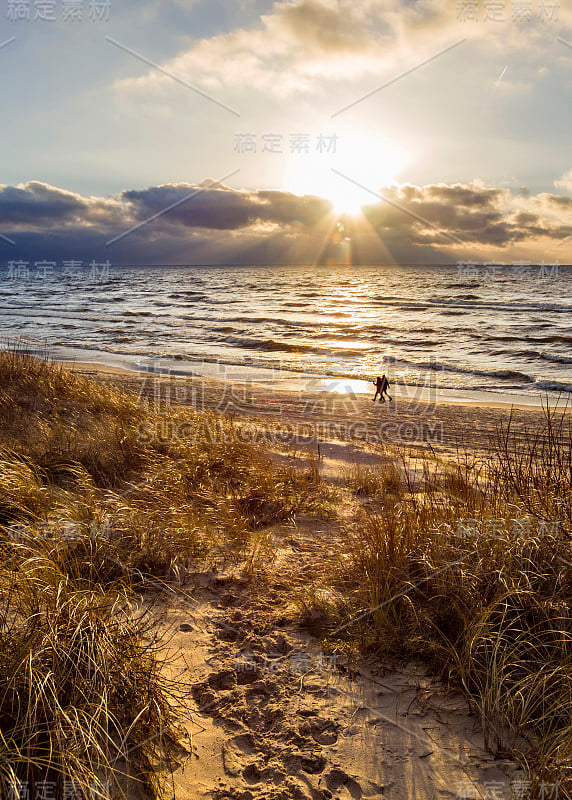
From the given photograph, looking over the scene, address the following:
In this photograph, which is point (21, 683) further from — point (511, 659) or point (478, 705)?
point (511, 659)

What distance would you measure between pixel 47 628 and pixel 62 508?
1.88m

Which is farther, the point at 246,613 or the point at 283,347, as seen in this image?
the point at 283,347

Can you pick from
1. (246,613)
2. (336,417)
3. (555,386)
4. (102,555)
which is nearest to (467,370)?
(555,386)

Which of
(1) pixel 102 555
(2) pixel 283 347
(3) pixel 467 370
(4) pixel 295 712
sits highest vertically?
(2) pixel 283 347

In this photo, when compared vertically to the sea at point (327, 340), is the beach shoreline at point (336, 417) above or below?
below

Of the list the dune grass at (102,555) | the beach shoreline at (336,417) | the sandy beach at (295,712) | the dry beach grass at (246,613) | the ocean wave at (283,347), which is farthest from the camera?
the ocean wave at (283,347)

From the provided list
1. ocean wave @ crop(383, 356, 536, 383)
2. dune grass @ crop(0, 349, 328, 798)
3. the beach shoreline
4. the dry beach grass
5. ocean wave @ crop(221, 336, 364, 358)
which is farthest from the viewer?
ocean wave @ crop(221, 336, 364, 358)

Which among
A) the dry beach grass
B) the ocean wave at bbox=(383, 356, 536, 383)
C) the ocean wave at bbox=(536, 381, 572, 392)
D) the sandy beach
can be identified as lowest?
the sandy beach

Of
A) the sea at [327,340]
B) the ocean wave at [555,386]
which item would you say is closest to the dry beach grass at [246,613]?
the sea at [327,340]

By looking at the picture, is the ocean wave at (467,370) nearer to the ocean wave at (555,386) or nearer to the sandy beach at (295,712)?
the ocean wave at (555,386)

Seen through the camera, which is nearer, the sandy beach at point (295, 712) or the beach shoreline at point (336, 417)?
the sandy beach at point (295, 712)

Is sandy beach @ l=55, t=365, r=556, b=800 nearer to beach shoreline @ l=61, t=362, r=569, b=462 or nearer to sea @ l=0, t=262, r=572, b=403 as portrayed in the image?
beach shoreline @ l=61, t=362, r=569, b=462

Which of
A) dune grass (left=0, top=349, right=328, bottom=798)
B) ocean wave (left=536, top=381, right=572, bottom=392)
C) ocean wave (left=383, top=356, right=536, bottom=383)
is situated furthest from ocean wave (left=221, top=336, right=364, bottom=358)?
dune grass (left=0, top=349, right=328, bottom=798)

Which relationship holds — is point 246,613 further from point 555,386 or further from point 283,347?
point 283,347
